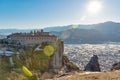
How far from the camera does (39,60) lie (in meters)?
67.7

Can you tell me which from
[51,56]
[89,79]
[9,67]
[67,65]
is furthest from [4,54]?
[89,79]

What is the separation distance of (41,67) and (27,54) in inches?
191

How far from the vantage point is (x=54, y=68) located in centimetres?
7175

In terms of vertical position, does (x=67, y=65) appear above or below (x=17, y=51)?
below

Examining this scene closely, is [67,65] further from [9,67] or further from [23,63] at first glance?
[9,67]

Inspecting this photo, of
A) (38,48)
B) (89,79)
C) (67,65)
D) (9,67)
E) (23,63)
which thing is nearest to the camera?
(89,79)

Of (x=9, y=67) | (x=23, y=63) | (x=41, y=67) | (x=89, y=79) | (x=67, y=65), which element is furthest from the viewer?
(x=67, y=65)

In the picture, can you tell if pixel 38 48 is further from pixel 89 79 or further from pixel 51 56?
pixel 89 79

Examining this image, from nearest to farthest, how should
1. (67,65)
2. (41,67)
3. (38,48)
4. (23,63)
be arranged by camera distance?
(23,63) → (41,67) → (38,48) → (67,65)

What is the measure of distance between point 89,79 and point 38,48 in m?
45.4

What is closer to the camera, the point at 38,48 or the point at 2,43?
the point at 38,48

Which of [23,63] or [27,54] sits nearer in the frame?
[23,63]

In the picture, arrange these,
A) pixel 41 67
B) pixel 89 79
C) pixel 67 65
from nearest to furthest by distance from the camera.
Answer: pixel 89 79 → pixel 41 67 → pixel 67 65

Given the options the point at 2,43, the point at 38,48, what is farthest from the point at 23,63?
the point at 2,43
